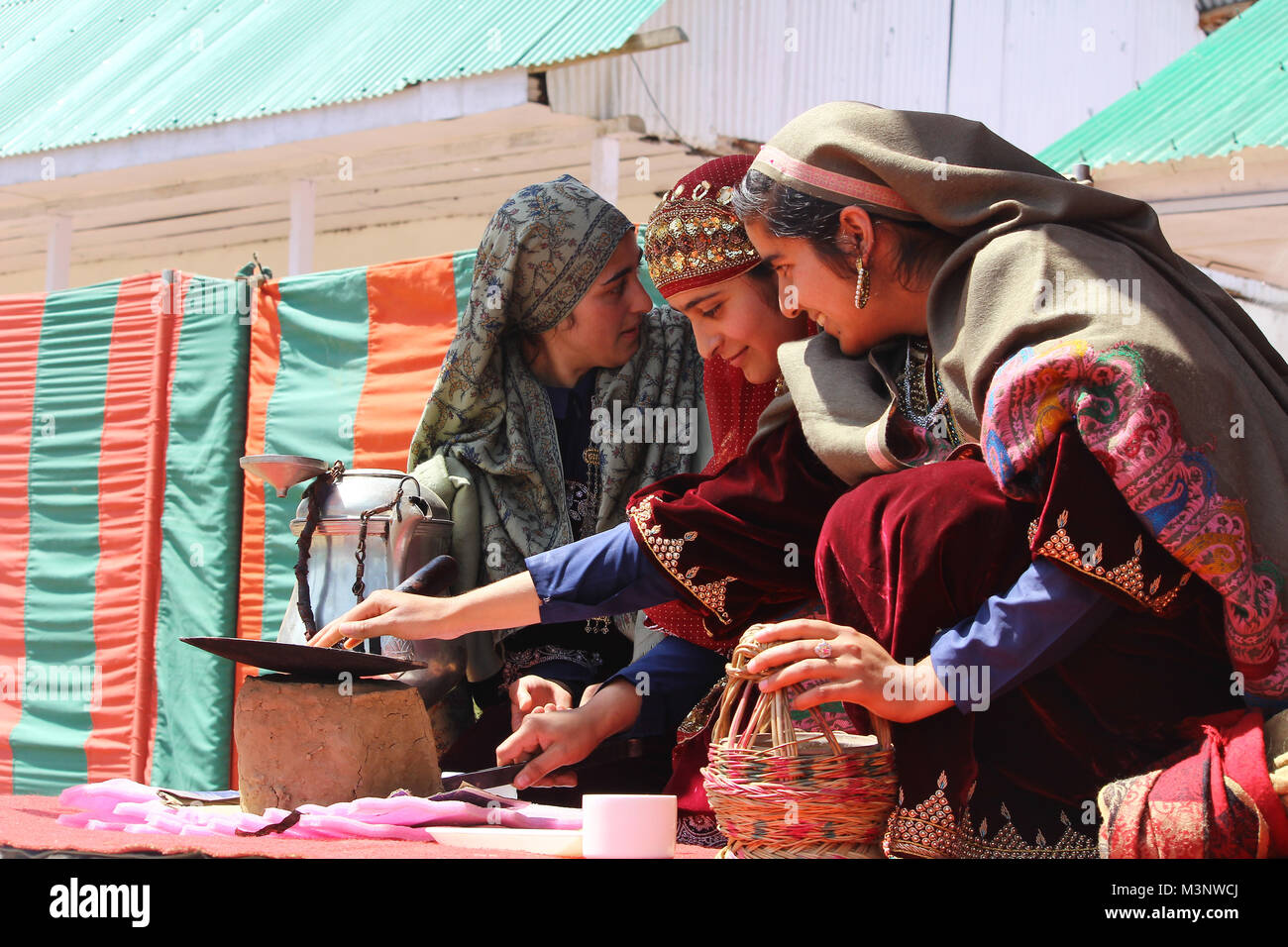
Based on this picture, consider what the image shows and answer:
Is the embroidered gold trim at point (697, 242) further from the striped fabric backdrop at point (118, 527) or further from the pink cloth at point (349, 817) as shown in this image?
the striped fabric backdrop at point (118, 527)

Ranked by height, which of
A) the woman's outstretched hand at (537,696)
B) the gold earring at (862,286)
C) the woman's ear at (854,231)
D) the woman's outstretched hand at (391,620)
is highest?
the woman's ear at (854,231)

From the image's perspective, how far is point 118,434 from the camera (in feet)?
16.9

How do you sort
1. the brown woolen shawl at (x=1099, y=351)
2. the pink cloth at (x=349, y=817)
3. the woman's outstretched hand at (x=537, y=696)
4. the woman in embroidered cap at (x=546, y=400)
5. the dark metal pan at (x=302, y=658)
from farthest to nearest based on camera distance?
the woman in embroidered cap at (x=546, y=400), the woman's outstretched hand at (x=537, y=696), the dark metal pan at (x=302, y=658), the pink cloth at (x=349, y=817), the brown woolen shawl at (x=1099, y=351)

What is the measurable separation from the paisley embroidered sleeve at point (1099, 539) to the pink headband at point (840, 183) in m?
0.56

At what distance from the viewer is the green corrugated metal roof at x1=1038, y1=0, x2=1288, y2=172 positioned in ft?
14.3

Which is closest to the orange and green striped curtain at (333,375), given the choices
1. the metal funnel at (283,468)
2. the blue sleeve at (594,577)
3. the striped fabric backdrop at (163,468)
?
the striped fabric backdrop at (163,468)

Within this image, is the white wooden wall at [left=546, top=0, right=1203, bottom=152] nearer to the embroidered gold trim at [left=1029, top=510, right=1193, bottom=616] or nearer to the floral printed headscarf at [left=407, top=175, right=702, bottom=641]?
the floral printed headscarf at [left=407, top=175, right=702, bottom=641]

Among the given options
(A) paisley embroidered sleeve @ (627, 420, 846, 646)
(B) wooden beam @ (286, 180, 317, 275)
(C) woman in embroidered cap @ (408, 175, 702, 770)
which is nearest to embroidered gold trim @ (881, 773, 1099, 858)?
(A) paisley embroidered sleeve @ (627, 420, 846, 646)

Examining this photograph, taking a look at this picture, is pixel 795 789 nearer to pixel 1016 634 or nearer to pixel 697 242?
pixel 1016 634

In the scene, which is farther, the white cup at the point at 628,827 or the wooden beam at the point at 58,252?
the wooden beam at the point at 58,252

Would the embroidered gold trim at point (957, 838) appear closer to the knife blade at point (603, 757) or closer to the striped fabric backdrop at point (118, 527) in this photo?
the knife blade at point (603, 757)

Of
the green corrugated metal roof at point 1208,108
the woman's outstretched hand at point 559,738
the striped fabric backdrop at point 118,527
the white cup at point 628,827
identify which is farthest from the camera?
the striped fabric backdrop at point 118,527

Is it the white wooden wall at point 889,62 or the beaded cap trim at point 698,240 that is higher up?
the white wooden wall at point 889,62

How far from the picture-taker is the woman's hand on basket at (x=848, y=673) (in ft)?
5.96
